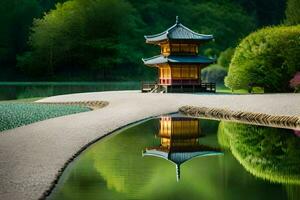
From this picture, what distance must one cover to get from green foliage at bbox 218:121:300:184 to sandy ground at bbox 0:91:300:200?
4093 millimetres

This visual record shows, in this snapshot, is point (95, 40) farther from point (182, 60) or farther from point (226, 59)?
point (182, 60)

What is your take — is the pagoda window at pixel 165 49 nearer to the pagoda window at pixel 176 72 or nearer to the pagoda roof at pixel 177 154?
the pagoda window at pixel 176 72

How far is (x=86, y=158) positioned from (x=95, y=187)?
11.6 ft

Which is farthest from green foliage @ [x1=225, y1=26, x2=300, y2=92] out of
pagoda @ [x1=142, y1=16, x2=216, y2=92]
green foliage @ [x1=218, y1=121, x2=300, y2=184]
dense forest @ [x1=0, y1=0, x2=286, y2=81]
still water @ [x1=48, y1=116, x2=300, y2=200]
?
dense forest @ [x1=0, y1=0, x2=286, y2=81]

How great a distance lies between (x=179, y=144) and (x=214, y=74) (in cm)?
3683

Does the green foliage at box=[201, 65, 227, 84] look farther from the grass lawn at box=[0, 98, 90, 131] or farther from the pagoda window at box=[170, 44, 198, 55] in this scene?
the grass lawn at box=[0, 98, 90, 131]

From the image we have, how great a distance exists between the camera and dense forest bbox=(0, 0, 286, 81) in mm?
70688

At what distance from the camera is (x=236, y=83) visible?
42312 millimetres

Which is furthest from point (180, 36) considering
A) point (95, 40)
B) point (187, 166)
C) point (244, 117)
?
point (187, 166)

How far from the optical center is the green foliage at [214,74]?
5328cm

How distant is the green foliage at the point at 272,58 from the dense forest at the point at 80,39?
27.0m

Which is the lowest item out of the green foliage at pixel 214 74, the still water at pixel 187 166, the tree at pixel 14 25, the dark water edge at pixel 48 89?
the still water at pixel 187 166

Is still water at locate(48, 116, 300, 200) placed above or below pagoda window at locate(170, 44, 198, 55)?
below

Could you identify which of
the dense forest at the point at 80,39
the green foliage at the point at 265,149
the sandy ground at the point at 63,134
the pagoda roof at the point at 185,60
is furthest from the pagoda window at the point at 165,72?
the dense forest at the point at 80,39
